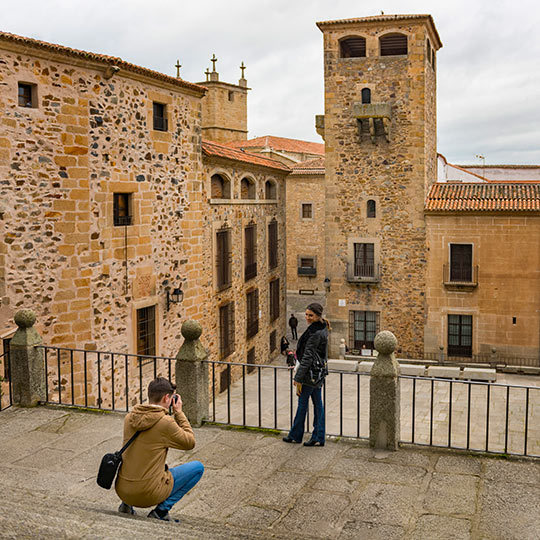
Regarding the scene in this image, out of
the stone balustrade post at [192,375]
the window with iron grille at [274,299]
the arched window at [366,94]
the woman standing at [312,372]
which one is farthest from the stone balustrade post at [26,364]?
the arched window at [366,94]

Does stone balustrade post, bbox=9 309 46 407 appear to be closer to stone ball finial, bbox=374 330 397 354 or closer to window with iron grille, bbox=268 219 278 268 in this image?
stone ball finial, bbox=374 330 397 354

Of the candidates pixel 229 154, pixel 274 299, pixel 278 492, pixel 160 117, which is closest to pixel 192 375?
pixel 278 492

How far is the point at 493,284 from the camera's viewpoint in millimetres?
21812

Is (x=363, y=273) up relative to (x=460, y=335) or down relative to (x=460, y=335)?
up

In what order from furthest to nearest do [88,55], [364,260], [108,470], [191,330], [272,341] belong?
[272,341] < [364,260] < [88,55] < [191,330] < [108,470]

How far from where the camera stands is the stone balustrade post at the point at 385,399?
661 cm

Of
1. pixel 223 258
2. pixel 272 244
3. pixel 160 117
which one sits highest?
pixel 160 117

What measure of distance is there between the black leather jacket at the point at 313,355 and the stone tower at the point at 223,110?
116 feet

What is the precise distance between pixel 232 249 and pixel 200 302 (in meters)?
3.13

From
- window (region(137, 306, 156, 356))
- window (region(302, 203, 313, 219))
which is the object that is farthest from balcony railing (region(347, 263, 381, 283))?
window (region(302, 203, 313, 219))

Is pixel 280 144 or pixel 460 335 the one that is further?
pixel 280 144

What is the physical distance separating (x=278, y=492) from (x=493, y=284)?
704 inches

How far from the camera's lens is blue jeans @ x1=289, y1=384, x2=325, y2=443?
681 cm

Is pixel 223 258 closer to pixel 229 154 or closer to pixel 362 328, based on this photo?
pixel 229 154
